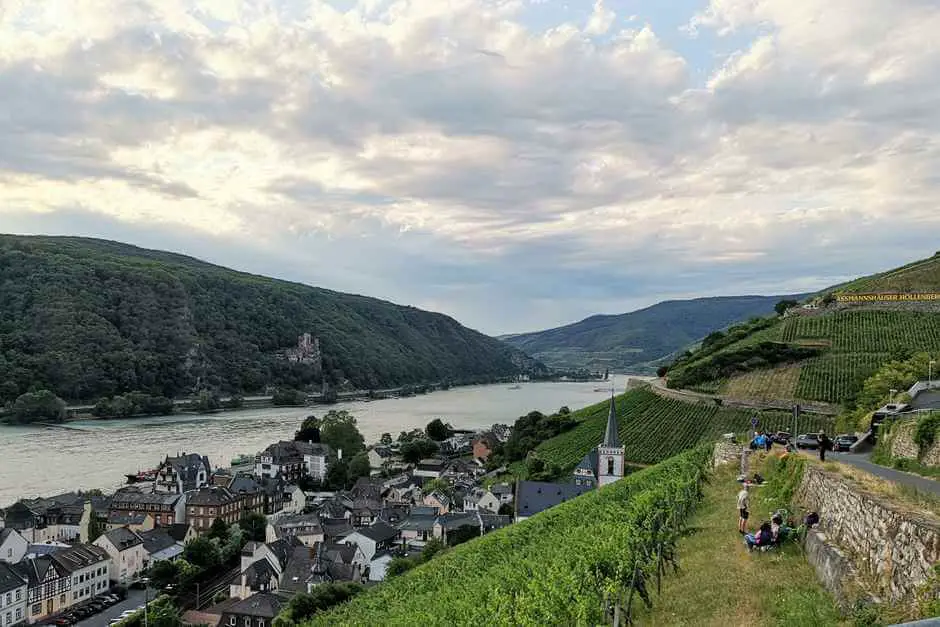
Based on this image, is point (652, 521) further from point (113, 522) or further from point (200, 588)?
point (113, 522)

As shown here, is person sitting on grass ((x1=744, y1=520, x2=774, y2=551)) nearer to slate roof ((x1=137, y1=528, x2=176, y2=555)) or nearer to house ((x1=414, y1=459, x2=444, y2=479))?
slate roof ((x1=137, y1=528, x2=176, y2=555))

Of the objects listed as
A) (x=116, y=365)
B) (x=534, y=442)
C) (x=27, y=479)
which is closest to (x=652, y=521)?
(x=534, y=442)

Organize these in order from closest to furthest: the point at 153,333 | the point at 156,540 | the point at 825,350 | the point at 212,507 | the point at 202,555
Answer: the point at 202,555, the point at 156,540, the point at 212,507, the point at 825,350, the point at 153,333

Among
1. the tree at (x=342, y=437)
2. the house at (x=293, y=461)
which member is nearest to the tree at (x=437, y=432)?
the tree at (x=342, y=437)

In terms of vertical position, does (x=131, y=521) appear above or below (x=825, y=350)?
below

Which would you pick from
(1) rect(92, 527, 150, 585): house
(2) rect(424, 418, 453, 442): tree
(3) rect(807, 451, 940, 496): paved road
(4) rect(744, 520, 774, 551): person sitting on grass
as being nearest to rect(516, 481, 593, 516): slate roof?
(3) rect(807, 451, 940, 496): paved road

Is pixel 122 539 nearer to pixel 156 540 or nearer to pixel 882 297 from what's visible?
pixel 156 540

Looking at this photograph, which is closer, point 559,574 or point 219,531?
point 559,574

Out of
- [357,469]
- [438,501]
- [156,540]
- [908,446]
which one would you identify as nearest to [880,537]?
[908,446]
